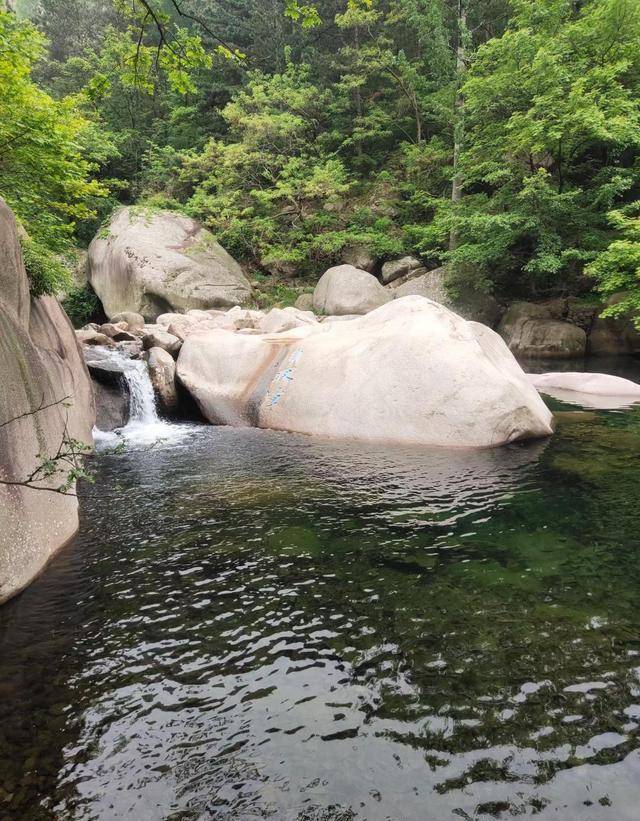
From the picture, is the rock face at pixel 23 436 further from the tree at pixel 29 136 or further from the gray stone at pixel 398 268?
the gray stone at pixel 398 268

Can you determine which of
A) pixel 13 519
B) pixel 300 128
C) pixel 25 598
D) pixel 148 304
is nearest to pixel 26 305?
pixel 13 519

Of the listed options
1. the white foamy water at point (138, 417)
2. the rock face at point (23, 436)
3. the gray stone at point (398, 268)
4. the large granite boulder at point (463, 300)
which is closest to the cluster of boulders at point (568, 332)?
the large granite boulder at point (463, 300)

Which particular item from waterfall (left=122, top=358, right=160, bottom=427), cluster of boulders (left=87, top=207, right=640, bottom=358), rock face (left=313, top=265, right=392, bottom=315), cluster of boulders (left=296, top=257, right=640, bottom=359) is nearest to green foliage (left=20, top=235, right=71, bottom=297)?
waterfall (left=122, top=358, right=160, bottom=427)

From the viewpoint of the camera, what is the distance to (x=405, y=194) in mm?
28766

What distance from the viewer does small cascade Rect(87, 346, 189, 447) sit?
1153 centimetres

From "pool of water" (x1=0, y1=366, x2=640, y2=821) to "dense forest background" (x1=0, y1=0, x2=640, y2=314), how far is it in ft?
21.7

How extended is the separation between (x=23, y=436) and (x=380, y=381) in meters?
6.84

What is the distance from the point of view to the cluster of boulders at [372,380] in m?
9.73

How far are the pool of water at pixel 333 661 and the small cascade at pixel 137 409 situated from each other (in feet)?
14.3

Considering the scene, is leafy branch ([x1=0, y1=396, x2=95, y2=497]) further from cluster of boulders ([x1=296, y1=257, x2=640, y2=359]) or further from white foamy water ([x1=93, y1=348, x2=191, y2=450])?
cluster of boulders ([x1=296, y1=257, x2=640, y2=359])

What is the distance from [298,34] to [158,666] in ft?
125

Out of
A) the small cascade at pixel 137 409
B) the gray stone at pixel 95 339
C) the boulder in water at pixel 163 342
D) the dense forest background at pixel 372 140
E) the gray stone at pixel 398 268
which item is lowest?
the small cascade at pixel 137 409

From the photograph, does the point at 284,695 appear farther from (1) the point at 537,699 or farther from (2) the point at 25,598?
(2) the point at 25,598

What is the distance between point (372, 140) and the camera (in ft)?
97.5
